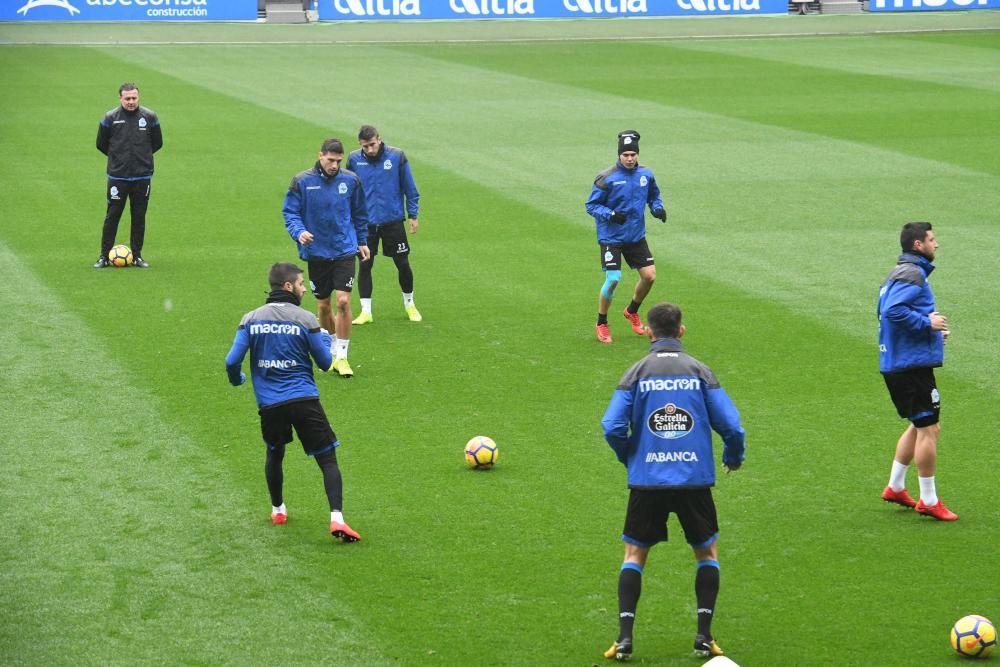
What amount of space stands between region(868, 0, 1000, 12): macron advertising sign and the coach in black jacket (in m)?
43.8

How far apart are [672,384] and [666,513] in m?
0.80

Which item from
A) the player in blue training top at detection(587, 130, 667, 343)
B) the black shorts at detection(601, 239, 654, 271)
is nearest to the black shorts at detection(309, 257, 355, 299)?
the player in blue training top at detection(587, 130, 667, 343)

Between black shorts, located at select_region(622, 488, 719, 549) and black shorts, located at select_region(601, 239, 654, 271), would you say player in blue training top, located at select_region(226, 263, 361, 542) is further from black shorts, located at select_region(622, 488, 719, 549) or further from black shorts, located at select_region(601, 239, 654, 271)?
black shorts, located at select_region(601, 239, 654, 271)

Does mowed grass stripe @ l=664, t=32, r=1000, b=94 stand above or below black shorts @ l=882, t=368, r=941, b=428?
above

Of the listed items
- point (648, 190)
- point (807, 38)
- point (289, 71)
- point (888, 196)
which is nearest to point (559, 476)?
point (648, 190)

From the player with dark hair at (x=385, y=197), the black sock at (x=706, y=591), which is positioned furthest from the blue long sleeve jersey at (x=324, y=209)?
the black sock at (x=706, y=591)

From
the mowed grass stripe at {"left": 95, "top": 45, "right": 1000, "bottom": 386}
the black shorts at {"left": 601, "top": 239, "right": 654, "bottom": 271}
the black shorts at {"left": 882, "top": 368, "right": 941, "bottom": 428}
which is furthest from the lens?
the mowed grass stripe at {"left": 95, "top": 45, "right": 1000, "bottom": 386}

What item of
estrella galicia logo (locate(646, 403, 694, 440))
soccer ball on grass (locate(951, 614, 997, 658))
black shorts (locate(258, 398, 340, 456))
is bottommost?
soccer ball on grass (locate(951, 614, 997, 658))

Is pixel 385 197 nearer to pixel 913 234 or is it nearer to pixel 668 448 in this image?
pixel 913 234

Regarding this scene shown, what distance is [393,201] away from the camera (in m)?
18.3

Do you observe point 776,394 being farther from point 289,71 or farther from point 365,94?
point 289,71

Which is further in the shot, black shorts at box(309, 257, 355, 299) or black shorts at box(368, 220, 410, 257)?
black shorts at box(368, 220, 410, 257)

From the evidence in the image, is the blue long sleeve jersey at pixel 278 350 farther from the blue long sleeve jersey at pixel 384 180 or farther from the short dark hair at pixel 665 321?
the blue long sleeve jersey at pixel 384 180

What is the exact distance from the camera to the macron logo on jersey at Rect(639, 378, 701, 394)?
9156mm
